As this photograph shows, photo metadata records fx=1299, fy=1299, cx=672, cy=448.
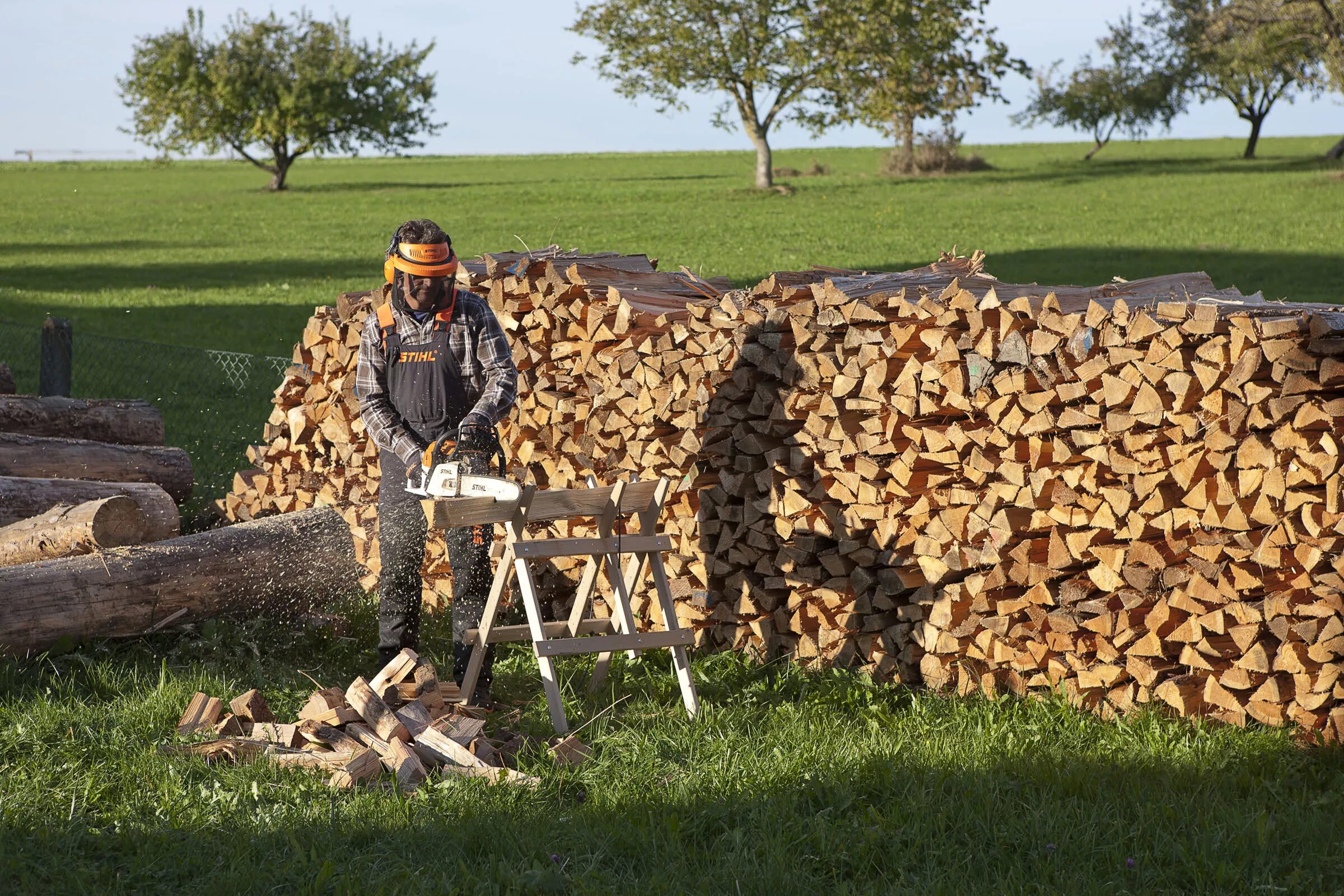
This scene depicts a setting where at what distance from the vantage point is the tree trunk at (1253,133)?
49.7 meters

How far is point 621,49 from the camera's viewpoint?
38219mm

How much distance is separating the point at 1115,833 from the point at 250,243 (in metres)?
27.1

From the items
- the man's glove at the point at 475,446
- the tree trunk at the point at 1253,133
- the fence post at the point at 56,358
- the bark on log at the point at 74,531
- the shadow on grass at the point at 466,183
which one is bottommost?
the bark on log at the point at 74,531

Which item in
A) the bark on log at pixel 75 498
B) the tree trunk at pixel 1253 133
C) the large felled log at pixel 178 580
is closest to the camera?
the large felled log at pixel 178 580

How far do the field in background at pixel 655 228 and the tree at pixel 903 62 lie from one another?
2.20m

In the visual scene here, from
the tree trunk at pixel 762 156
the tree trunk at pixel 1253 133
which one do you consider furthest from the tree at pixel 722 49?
the tree trunk at pixel 1253 133

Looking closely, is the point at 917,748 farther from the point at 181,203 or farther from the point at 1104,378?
the point at 181,203

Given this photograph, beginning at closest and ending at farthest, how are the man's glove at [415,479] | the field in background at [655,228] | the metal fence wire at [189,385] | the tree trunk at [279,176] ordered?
1. the man's glove at [415,479]
2. the metal fence wire at [189,385]
3. the field in background at [655,228]
4. the tree trunk at [279,176]

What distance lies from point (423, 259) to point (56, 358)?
17.2ft

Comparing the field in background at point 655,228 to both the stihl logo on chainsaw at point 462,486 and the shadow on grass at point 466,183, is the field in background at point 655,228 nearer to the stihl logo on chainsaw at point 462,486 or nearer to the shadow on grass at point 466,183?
the shadow on grass at point 466,183

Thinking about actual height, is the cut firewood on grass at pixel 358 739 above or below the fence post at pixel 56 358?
below

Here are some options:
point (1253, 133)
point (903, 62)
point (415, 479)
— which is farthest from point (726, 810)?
point (1253, 133)

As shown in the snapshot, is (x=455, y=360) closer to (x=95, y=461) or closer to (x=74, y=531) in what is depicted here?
(x=74, y=531)

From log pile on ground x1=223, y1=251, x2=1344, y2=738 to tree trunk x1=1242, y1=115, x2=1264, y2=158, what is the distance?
160ft
